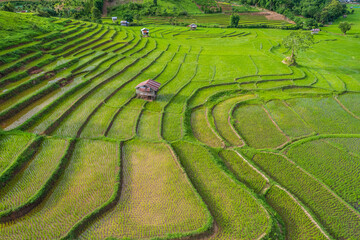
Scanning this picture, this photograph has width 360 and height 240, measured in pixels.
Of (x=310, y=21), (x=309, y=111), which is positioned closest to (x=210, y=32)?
(x=310, y=21)

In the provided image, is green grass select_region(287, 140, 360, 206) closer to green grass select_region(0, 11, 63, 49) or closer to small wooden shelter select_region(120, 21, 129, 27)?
green grass select_region(0, 11, 63, 49)

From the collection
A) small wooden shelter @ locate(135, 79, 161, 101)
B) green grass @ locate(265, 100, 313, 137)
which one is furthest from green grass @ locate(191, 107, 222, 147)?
green grass @ locate(265, 100, 313, 137)

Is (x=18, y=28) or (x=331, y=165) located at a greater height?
(x=18, y=28)

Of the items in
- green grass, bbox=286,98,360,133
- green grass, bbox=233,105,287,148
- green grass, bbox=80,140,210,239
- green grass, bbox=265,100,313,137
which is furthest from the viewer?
green grass, bbox=286,98,360,133

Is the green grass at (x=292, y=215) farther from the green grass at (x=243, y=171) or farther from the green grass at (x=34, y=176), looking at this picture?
the green grass at (x=34, y=176)

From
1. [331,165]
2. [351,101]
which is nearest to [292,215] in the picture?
[331,165]

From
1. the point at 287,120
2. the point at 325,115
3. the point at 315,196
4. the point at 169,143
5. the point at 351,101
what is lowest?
the point at 315,196

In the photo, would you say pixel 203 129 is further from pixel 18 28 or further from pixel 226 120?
pixel 18 28
